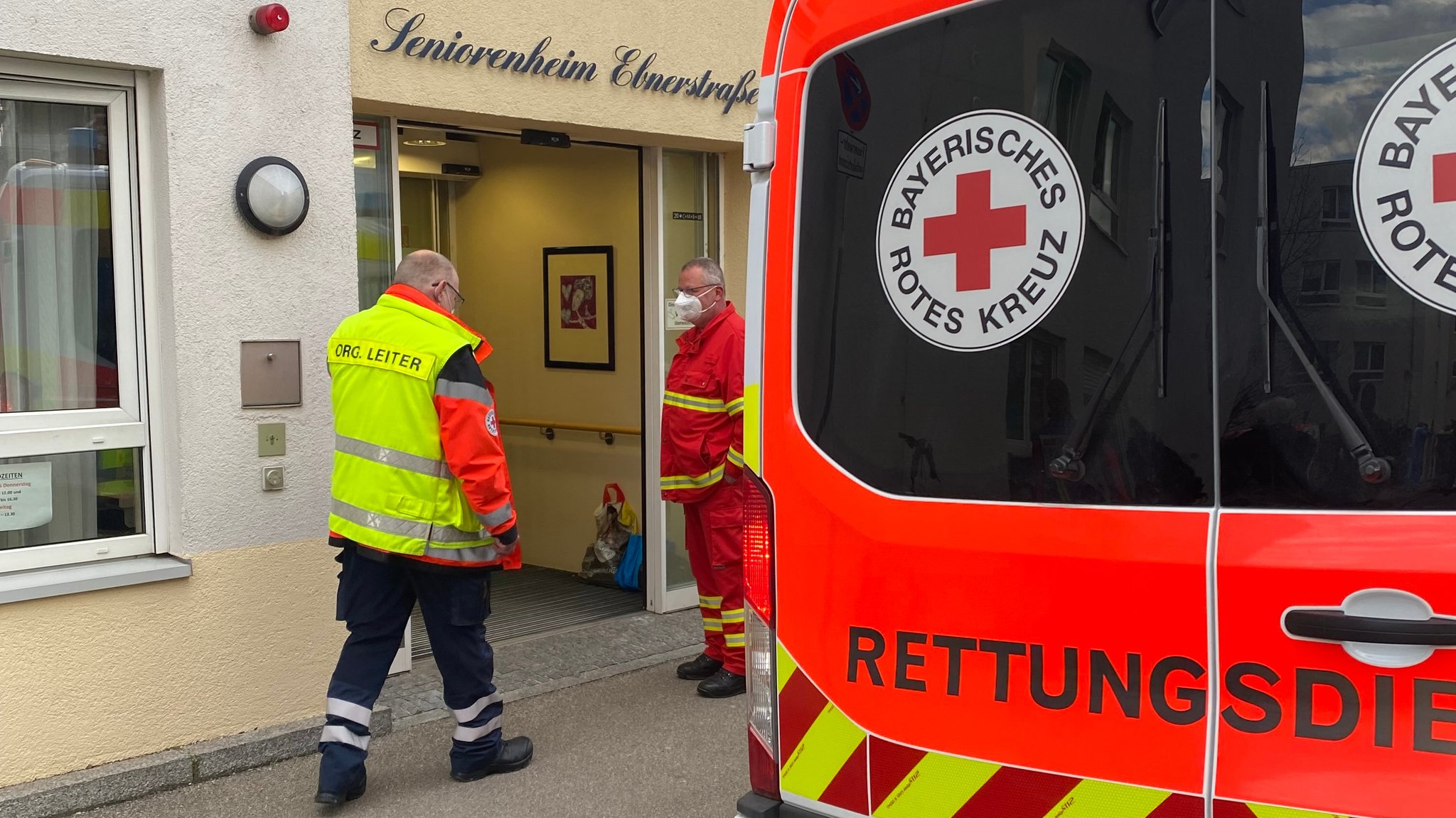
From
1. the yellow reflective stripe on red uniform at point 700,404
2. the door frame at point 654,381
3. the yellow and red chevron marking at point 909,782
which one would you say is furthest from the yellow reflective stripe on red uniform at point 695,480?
the yellow and red chevron marking at point 909,782

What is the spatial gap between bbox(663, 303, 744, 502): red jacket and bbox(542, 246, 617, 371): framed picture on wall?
2059 mm

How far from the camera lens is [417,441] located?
4402mm

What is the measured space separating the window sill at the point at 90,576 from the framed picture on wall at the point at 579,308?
3.42 m

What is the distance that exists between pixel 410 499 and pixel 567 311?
3.83m

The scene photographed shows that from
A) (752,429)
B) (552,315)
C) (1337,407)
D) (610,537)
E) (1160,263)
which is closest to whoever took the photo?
(1337,407)

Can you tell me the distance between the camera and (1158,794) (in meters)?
2.00

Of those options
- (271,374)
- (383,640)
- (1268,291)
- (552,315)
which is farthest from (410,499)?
(552,315)

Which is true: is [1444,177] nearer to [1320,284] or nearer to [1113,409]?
[1320,284]

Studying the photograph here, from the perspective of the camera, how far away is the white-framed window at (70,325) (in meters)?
4.62

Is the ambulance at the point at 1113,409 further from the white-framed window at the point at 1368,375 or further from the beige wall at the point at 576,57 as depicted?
the beige wall at the point at 576,57

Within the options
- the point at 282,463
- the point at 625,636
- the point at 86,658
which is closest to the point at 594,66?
the point at 282,463

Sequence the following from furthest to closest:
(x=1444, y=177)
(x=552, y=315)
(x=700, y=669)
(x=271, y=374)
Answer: (x=552, y=315)
(x=700, y=669)
(x=271, y=374)
(x=1444, y=177)

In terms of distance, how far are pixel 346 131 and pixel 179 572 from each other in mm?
1880

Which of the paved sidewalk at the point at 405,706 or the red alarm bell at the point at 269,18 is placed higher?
the red alarm bell at the point at 269,18
